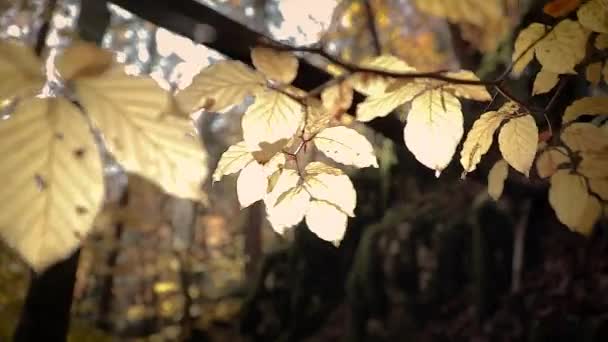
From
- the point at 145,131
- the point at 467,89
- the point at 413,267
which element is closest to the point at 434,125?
the point at 467,89

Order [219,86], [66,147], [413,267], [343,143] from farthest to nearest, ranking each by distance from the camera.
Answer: [413,267] → [343,143] → [219,86] → [66,147]

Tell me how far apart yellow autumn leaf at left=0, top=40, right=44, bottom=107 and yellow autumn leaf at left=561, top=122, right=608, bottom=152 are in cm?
49

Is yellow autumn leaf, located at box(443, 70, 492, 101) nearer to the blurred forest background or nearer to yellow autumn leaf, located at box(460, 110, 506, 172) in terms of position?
yellow autumn leaf, located at box(460, 110, 506, 172)

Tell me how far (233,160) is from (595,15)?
353mm

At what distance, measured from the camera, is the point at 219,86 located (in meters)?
0.37

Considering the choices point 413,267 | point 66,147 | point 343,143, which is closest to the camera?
point 66,147

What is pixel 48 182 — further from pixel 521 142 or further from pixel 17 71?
pixel 521 142

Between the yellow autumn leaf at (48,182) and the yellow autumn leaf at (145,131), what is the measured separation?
12 millimetres

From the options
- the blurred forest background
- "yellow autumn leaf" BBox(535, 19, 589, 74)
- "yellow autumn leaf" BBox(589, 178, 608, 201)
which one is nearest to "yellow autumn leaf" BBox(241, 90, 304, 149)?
"yellow autumn leaf" BBox(535, 19, 589, 74)

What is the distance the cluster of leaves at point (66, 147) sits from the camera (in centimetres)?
26

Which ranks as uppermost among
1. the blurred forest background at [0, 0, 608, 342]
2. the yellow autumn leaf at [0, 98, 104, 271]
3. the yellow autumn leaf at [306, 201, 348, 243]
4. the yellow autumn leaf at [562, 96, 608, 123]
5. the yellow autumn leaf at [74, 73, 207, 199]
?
the yellow autumn leaf at [562, 96, 608, 123]

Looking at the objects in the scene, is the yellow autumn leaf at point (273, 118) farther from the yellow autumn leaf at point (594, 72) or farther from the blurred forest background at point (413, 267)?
the blurred forest background at point (413, 267)

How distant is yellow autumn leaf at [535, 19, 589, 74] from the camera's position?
45 centimetres

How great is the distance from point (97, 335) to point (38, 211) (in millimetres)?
1938
